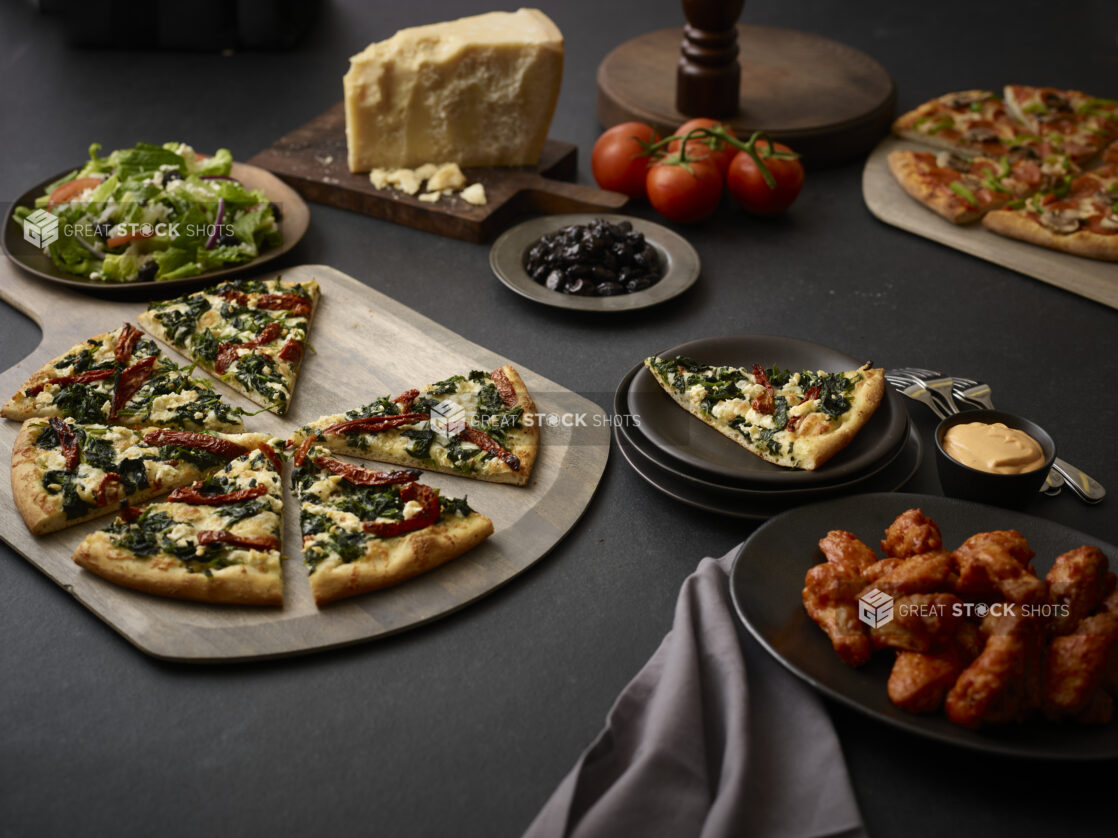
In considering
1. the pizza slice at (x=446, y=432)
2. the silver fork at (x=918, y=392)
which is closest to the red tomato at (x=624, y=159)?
the pizza slice at (x=446, y=432)

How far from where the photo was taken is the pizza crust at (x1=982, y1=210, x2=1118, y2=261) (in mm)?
4883

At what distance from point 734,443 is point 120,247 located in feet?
10.7

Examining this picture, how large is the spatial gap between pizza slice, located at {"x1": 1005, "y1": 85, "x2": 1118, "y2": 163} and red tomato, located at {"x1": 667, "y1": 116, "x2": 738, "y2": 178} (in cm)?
198

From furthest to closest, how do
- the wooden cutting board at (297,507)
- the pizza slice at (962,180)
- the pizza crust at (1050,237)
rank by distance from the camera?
the pizza slice at (962,180), the pizza crust at (1050,237), the wooden cutting board at (297,507)

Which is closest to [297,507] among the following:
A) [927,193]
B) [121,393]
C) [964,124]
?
[121,393]

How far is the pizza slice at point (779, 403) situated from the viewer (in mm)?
3535

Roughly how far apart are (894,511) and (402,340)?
2.30m

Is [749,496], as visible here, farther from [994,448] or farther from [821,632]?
[994,448]

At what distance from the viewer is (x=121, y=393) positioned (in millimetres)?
4023

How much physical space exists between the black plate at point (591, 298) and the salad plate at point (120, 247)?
3.72 ft

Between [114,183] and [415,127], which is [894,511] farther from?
[114,183]

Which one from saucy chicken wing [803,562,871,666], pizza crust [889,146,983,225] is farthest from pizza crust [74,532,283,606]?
pizza crust [889,146,983,225]

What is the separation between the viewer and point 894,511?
3.26 meters

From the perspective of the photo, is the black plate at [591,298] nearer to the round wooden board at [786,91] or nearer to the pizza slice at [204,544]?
the round wooden board at [786,91]
